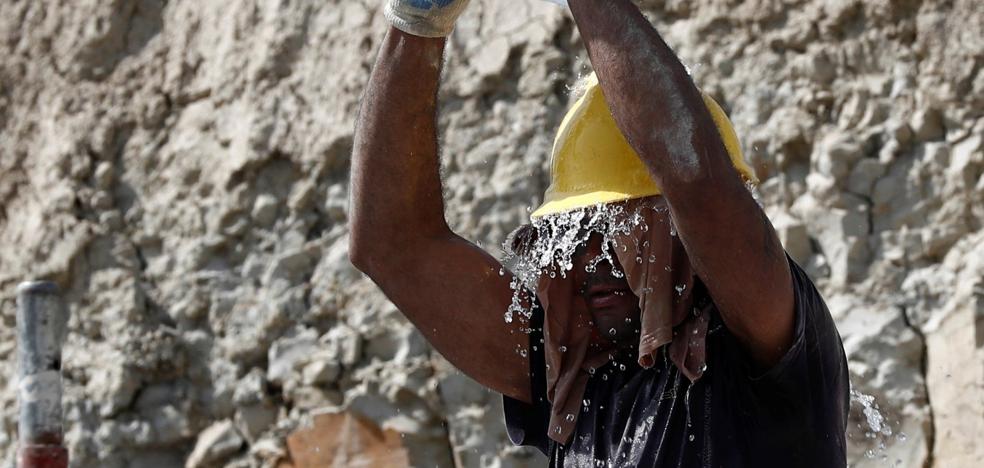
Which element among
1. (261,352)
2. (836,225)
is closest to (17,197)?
(261,352)

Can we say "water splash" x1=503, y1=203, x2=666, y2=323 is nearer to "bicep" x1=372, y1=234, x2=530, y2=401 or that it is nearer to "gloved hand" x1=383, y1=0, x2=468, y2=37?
"bicep" x1=372, y1=234, x2=530, y2=401

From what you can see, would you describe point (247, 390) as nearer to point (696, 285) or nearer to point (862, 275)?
point (862, 275)

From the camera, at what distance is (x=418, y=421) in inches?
179

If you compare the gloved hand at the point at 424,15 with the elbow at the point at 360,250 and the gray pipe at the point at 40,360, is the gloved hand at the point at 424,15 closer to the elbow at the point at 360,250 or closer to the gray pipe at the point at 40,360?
the elbow at the point at 360,250

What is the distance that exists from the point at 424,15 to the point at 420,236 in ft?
1.30

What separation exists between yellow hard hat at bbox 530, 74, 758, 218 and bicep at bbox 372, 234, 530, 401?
0.60 feet

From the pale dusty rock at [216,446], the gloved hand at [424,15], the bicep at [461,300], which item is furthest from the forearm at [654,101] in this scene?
the pale dusty rock at [216,446]

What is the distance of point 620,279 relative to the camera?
93.0 inches

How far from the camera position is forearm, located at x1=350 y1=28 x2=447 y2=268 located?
2.46 m

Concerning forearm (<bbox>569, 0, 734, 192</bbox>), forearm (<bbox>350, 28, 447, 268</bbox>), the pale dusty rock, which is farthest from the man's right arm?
the pale dusty rock

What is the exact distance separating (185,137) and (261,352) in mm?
935

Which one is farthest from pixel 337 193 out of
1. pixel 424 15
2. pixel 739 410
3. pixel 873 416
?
Result: pixel 739 410

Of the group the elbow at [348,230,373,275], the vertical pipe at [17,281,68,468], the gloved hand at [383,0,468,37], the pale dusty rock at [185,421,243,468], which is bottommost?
the pale dusty rock at [185,421,243,468]

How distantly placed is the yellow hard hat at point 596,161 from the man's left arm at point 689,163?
288mm
